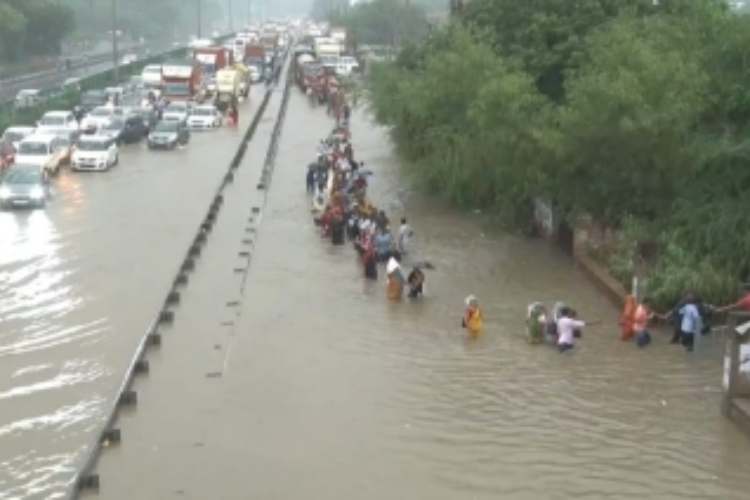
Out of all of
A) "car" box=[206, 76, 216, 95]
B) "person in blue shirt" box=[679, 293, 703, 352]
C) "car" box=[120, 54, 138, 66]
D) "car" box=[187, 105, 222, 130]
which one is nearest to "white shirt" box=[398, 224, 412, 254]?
"person in blue shirt" box=[679, 293, 703, 352]

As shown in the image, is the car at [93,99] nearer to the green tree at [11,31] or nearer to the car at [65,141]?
the car at [65,141]

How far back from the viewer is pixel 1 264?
79.5ft

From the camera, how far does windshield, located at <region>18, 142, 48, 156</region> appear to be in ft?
123

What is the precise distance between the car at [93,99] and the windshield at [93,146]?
1693 cm

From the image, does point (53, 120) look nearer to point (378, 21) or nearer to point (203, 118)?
point (203, 118)

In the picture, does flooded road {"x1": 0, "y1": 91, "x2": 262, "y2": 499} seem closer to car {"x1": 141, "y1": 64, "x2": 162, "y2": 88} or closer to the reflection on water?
the reflection on water

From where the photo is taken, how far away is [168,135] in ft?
151

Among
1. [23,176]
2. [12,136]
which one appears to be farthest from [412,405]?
[12,136]

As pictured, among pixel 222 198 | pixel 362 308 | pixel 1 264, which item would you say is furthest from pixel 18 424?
pixel 222 198

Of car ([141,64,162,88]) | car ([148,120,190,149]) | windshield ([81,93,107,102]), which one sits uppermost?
car ([141,64,162,88])

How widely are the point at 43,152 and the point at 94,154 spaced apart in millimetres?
1841

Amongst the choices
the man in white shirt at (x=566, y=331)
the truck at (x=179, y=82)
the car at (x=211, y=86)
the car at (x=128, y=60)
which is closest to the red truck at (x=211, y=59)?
the car at (x=211, y=86)

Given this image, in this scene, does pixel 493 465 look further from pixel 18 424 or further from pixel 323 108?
pixel 323 108

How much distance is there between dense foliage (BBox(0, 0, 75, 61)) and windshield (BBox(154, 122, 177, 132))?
3820 centimetres
